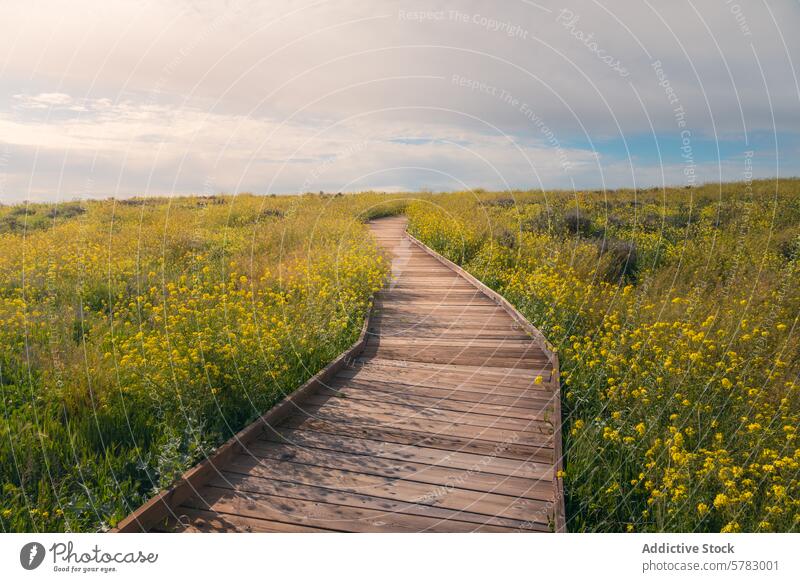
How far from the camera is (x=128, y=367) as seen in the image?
4.88m

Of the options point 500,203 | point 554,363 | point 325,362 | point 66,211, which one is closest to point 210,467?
point 325,362

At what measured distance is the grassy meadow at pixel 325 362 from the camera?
3664 millimetres

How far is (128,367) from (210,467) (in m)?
1.65

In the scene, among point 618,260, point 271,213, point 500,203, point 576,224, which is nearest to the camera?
point 618,260

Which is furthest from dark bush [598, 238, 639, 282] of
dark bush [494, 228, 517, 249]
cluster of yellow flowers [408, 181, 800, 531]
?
dark bush [494, 228, 517, 249]

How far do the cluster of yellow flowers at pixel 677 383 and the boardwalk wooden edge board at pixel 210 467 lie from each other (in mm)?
2647

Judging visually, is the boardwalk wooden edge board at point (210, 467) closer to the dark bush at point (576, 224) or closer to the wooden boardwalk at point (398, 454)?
the wooden boardwalk at point (398, 454)

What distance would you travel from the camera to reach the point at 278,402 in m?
5.02

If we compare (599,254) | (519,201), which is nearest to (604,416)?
(599,254)

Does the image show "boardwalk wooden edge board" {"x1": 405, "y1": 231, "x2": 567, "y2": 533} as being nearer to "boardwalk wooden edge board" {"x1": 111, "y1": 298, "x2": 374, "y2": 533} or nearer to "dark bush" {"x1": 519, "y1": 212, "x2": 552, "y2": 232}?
"boardwalk wooden edge board" {"x1": 111, "y1": 298, "x2": 374, "y2": 533}
